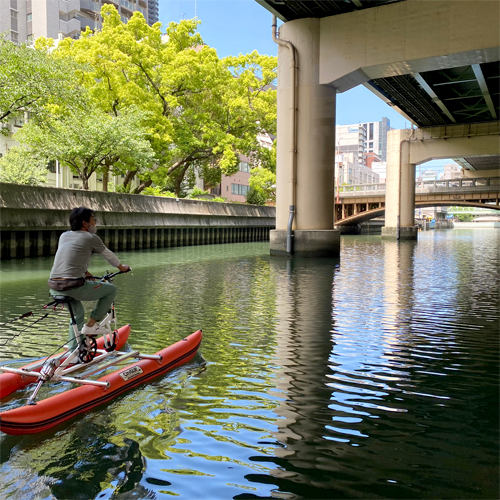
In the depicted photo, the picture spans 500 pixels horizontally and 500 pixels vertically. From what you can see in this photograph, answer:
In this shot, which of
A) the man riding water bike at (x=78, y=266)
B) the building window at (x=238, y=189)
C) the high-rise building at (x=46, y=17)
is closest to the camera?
the man riding water bike at (x=78, y=266)

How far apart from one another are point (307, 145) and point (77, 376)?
18736 millimetres

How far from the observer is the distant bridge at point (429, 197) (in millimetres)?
58375

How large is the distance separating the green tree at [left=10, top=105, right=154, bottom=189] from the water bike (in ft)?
78.0

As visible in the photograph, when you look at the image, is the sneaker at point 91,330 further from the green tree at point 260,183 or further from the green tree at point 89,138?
the green tree at point 260,183

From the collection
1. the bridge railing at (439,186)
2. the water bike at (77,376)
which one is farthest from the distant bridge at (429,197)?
the water bike at (77,376)

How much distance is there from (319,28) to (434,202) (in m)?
43.6

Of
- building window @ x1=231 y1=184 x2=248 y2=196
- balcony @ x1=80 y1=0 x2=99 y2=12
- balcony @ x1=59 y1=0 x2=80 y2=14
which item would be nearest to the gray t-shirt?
building window @ x1=231 y1=184 x2=248 y2=196

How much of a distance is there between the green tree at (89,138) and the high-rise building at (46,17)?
4191 cm

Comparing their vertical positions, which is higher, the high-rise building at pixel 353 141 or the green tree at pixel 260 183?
the high-rise building at pixel 353 141

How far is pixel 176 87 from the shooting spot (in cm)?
3784

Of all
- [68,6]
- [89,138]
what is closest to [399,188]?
[89,138]

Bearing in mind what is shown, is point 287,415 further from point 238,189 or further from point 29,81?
point 238,189

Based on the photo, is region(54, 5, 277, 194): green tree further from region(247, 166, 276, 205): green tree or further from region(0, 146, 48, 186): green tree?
region(0, 146, 48, 186): green tree

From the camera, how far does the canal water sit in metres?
3.48
